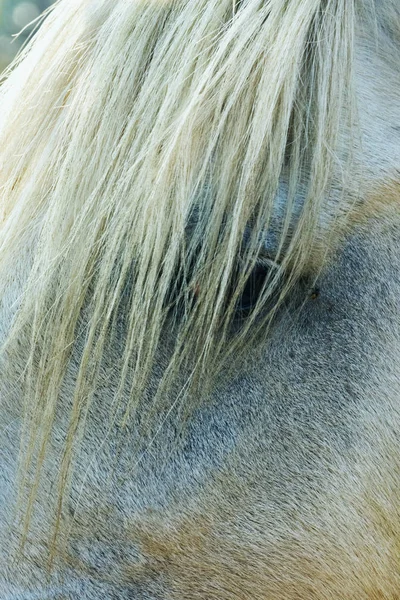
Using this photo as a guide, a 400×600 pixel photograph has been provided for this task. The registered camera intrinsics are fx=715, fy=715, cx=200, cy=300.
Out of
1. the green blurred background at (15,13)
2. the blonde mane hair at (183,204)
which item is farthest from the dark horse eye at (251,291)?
the green blurred background at (15,13)

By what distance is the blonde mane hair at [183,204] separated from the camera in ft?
2.77

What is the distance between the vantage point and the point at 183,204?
32.9 inches

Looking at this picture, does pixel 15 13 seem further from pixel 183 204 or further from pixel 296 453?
pixel 296 453

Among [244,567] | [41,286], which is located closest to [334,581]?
[244,567]

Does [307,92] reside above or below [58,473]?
above

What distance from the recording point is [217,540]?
0.89 metres

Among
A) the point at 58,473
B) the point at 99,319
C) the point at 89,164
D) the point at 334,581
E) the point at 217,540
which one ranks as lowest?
the point at 334,581

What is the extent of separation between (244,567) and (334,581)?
116 mm

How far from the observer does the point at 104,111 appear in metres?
0.92

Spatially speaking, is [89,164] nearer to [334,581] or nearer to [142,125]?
[142,125]

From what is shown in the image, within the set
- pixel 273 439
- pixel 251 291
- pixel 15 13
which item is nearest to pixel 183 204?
pixel 251 291

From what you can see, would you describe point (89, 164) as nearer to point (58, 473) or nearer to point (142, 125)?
point (142, 125)

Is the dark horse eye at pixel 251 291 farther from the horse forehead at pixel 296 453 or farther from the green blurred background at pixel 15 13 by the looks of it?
the green blurred background at pixel 15 13

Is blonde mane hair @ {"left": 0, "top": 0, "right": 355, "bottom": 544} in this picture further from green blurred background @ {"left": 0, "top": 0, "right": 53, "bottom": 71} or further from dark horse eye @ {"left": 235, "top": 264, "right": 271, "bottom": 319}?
green blurred background @ {"left": 0, "top": 0, "right": 53, "bottom": 71}
